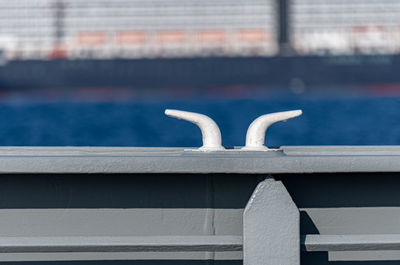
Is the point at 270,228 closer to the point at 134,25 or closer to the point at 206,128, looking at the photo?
the point at 206,128

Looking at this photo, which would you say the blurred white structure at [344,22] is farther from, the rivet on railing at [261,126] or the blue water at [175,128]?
the rivet on railing at [261,126]

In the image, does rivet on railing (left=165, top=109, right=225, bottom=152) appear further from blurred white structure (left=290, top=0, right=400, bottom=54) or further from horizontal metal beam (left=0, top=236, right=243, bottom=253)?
blurred white structure (left=290, top=0, right=400, bottom=54)

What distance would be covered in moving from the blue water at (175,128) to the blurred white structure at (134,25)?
1019 centimetres

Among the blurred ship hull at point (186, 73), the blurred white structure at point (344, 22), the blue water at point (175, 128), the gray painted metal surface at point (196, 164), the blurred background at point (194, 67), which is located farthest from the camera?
the blurred white structure at point (344, 22)

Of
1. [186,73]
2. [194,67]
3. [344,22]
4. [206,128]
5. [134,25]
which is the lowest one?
[206,128]

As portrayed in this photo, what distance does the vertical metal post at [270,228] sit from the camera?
4.73ft

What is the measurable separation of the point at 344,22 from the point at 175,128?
2395 cm

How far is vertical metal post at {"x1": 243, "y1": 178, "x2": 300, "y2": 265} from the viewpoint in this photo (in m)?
1.44

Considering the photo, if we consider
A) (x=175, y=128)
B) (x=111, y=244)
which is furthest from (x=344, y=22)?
(x=111, y=244)

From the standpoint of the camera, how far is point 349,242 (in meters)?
1.44

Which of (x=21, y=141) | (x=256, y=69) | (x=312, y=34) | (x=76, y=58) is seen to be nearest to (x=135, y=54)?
(x=76, y=58)

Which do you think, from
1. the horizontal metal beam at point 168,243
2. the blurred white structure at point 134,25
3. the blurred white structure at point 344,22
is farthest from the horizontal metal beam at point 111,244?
the blurred white structure at point 344,22

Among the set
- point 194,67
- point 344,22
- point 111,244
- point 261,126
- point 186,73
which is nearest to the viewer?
point 111,244

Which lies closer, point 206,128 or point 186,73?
point 206,128
